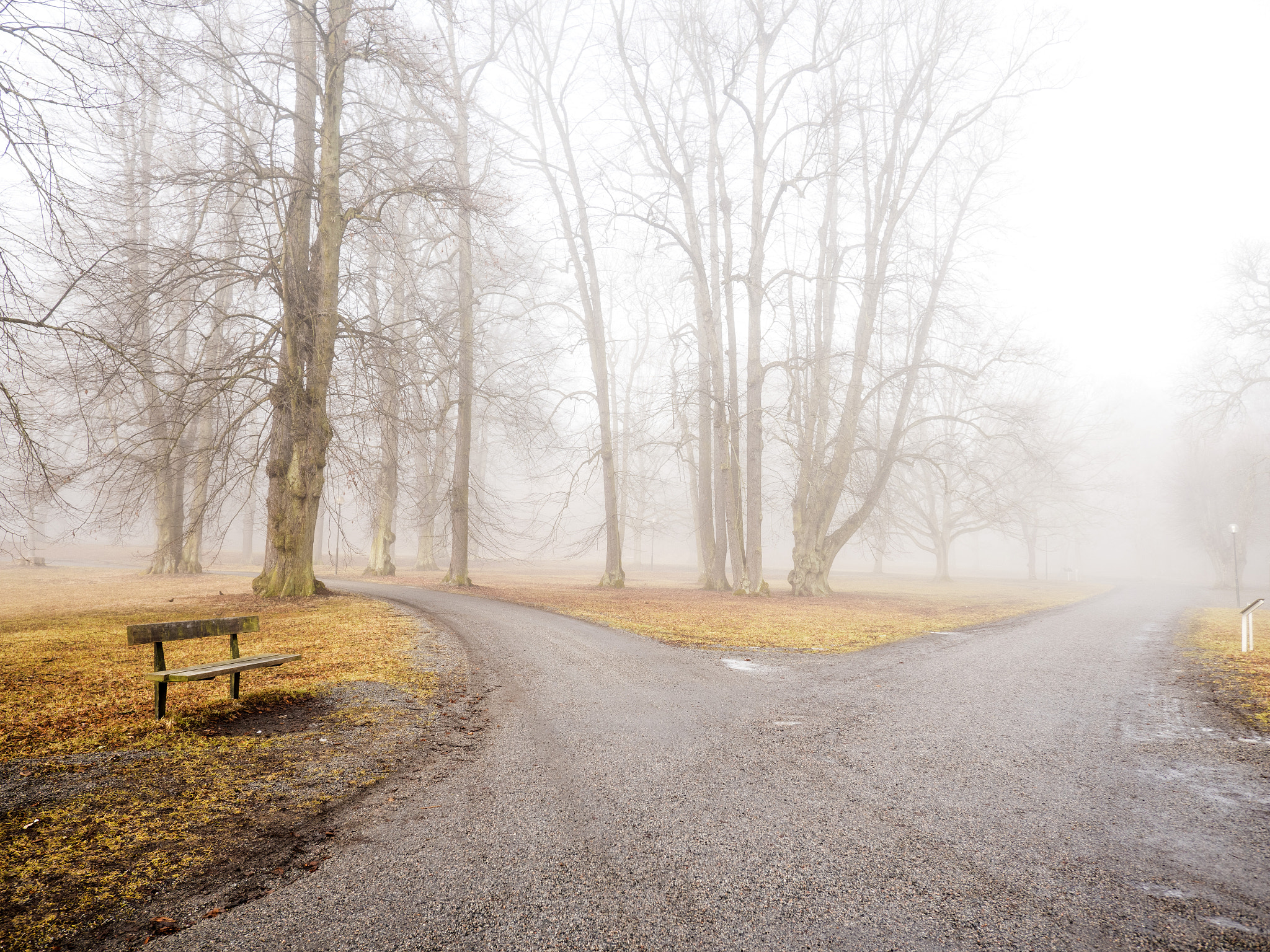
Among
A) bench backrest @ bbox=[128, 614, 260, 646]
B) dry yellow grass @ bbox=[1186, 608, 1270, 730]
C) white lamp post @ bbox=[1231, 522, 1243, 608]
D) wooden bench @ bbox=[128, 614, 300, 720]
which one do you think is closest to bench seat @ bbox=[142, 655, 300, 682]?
wooden bench @ bbox=[128, 614, 300, 720]

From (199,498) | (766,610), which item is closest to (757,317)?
(766,610)

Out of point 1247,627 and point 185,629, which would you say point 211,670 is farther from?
point 1247,627

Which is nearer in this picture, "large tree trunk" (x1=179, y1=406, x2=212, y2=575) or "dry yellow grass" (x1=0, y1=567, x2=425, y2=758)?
"dry yellow grass" (x1=0, y1=567, x2=425, y2=758)

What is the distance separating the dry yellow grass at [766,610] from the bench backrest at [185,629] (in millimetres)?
5960

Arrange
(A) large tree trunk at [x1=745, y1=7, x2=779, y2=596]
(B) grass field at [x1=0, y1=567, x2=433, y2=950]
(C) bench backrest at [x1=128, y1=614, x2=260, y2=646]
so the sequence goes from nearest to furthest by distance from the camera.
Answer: (B) grass field at [x1=0, y1=567, x2=433, y2=950], (C) bench backrest at [x1=128, y1=614, x2=260, y2=646], (A) large tree trunk at [x1=745, y1=7, x2=779, y2=596]

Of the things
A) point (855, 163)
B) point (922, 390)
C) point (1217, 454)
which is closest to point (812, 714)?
point (855, 163)

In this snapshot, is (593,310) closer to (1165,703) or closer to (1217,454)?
(1165,703)

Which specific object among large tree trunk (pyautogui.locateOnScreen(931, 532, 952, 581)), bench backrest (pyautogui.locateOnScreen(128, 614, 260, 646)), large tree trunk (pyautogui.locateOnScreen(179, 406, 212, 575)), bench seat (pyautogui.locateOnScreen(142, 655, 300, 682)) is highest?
large tree trunk (pyautogui.locateOnScreen(179, 406, 212, 575))

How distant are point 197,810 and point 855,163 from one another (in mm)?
21258

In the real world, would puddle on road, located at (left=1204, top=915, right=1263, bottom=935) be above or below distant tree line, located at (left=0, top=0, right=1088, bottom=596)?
below

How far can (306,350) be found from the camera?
38.2 feet

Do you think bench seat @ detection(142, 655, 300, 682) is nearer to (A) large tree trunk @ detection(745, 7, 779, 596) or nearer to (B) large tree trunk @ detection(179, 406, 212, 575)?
(B) large tree trunk @ detection(179, 406, 212, 575)

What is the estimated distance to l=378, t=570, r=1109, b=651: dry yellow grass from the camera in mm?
10406

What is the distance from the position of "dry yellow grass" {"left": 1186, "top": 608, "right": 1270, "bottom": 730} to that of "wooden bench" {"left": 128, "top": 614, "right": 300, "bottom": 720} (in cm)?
883
